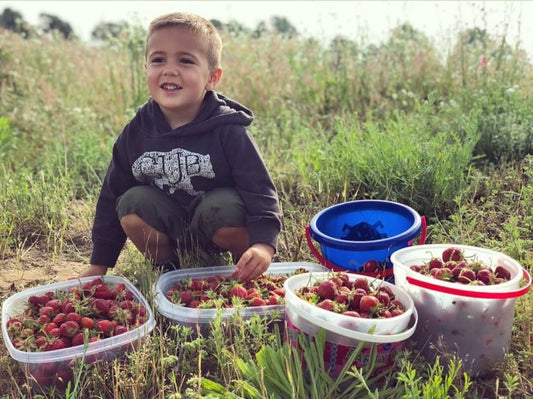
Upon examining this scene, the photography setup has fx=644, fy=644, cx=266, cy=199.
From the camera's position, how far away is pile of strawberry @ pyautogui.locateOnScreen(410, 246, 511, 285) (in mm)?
2107

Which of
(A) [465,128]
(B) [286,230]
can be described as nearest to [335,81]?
(A) [465,128]

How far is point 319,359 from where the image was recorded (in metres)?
1.98

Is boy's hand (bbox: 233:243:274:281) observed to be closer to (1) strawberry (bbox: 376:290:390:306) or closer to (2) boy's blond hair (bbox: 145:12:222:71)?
(1) strawberry (bbox: 376:290:390:306)

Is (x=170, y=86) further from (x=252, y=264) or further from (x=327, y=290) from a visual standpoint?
(x=327, y=290)

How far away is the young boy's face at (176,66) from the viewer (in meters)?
2.71

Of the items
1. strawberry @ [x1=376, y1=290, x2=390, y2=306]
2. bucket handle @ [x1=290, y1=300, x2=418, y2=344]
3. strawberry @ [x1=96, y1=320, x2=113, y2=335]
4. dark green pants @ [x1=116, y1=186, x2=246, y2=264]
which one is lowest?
strawberry @ [x1=96, y1=320, x2=113, y2=335]

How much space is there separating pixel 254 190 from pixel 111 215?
2.38 ft

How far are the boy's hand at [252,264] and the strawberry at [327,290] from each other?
485 millimetres

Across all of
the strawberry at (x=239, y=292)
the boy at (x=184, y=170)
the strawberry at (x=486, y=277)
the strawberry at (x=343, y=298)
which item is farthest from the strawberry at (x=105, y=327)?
the strawberry at (x=486, y=277)

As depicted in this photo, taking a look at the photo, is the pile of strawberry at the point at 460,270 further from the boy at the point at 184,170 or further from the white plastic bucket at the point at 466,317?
the boy at the point at 184,170

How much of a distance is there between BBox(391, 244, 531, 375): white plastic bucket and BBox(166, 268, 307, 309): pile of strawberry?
529 mm

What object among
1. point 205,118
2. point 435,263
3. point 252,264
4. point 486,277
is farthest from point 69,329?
point 486,277

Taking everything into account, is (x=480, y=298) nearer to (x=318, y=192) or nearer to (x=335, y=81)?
(x=318, y=192)

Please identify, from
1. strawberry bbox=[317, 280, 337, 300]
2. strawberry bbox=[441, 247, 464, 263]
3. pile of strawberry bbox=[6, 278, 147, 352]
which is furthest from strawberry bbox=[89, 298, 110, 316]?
strawberry bbox=[441, 247, 464, 263]
